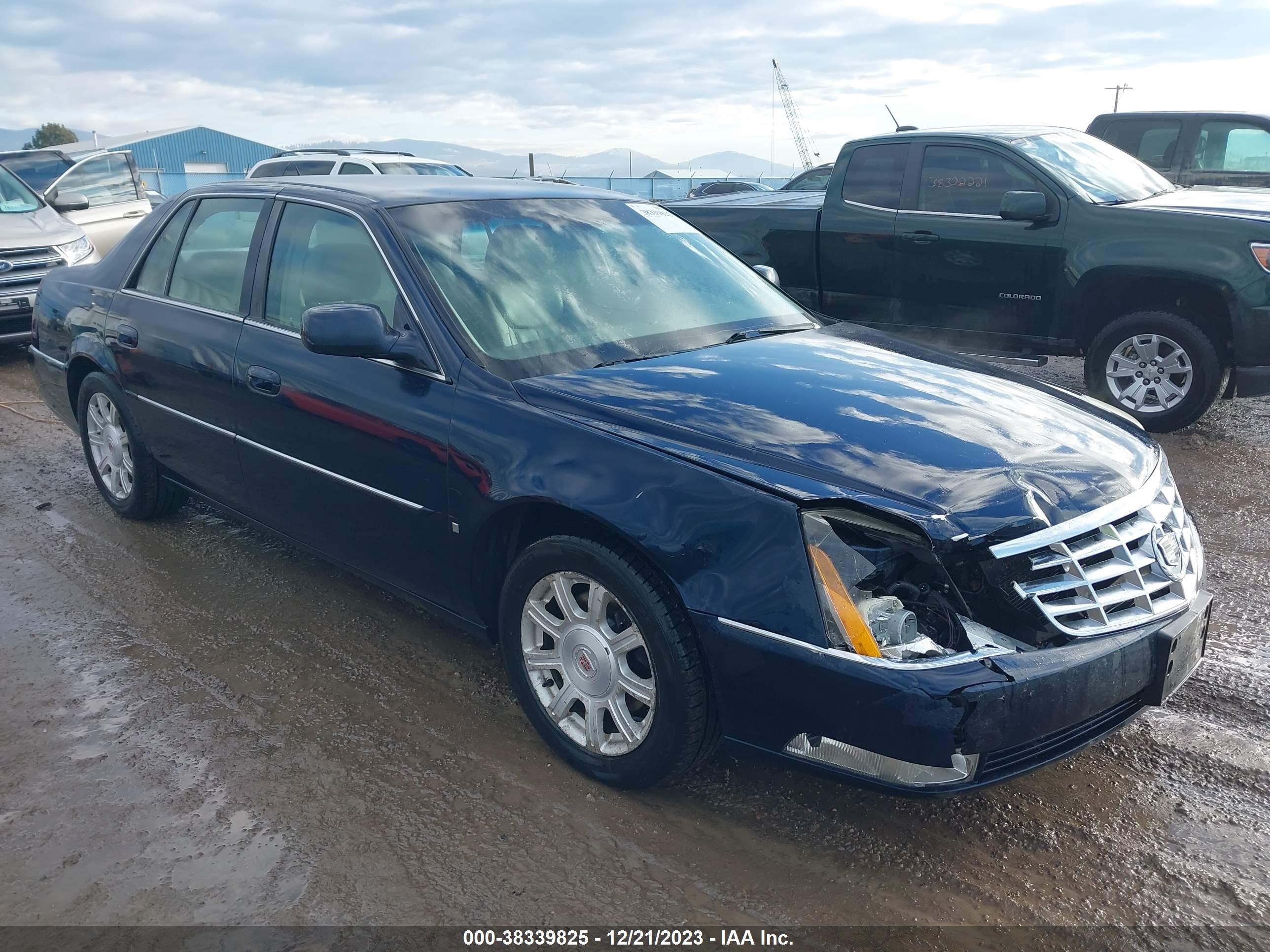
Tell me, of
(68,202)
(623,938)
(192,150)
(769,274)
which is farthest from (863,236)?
(192,150)

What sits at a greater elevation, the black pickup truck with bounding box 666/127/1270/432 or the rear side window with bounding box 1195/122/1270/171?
the rear side window with bounding box 1195/122/1270/171

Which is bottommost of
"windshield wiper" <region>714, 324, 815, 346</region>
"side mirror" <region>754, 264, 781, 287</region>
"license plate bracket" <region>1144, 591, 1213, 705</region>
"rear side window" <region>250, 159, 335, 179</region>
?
"license plate bracket" <region>1144, 591, 1213, 705</region>

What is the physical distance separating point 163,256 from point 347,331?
2025 millimetres

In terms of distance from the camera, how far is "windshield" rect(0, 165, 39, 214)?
404 inches

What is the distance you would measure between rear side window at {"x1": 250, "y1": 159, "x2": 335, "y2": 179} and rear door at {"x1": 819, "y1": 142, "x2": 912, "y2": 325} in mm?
7497

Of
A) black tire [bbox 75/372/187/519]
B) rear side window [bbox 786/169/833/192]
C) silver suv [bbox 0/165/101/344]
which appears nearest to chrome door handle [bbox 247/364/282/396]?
black tire [bbox 75/372/187/519]

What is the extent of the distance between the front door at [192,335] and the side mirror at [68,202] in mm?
7112

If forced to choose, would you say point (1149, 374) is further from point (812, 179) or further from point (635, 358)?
point (812, 179)

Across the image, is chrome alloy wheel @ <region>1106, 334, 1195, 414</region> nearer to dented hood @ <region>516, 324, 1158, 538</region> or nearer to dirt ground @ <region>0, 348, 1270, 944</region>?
dirt ground @ <region>0, 348, 1270, 944</region>

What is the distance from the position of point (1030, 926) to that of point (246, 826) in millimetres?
2030

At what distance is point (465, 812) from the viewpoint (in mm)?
2875

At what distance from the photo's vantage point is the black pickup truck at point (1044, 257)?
20.7 ft

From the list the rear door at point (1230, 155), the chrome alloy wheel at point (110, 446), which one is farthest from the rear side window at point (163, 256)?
the rear door at point (1230, 155)

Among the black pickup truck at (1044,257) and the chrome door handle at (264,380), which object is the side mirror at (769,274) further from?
the black pickup truck at (1044,257)
